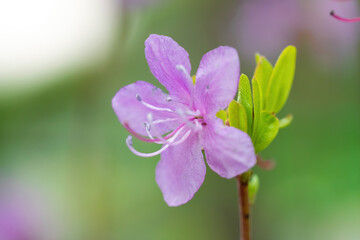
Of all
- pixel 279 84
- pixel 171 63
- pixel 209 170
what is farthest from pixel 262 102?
pixel 209 170

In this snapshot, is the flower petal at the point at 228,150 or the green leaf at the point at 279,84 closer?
the flower petal at the point at 228,150

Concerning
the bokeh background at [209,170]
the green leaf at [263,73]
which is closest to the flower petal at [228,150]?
the green leaf at [263,73]

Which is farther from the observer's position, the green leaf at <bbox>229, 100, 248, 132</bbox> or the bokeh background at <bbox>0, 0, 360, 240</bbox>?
the bokeh background at <bbox>0, 0, 360, 240</bbox>

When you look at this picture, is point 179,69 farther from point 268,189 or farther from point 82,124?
point 268,189

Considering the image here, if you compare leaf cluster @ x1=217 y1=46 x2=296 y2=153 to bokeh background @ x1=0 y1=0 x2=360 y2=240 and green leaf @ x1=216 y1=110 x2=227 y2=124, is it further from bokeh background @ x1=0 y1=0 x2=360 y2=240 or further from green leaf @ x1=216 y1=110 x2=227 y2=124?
bokeh background @ x1=0 y1=0 x2=360 y2=240

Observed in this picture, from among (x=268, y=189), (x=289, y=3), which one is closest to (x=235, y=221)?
(x=268, y=189)

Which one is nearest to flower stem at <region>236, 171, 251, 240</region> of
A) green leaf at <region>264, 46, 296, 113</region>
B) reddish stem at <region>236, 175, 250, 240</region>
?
reddish stem at <region>236, 175, 250, 240</region>

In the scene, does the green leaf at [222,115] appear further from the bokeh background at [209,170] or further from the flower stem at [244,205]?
the bokeh background at [209,170]
